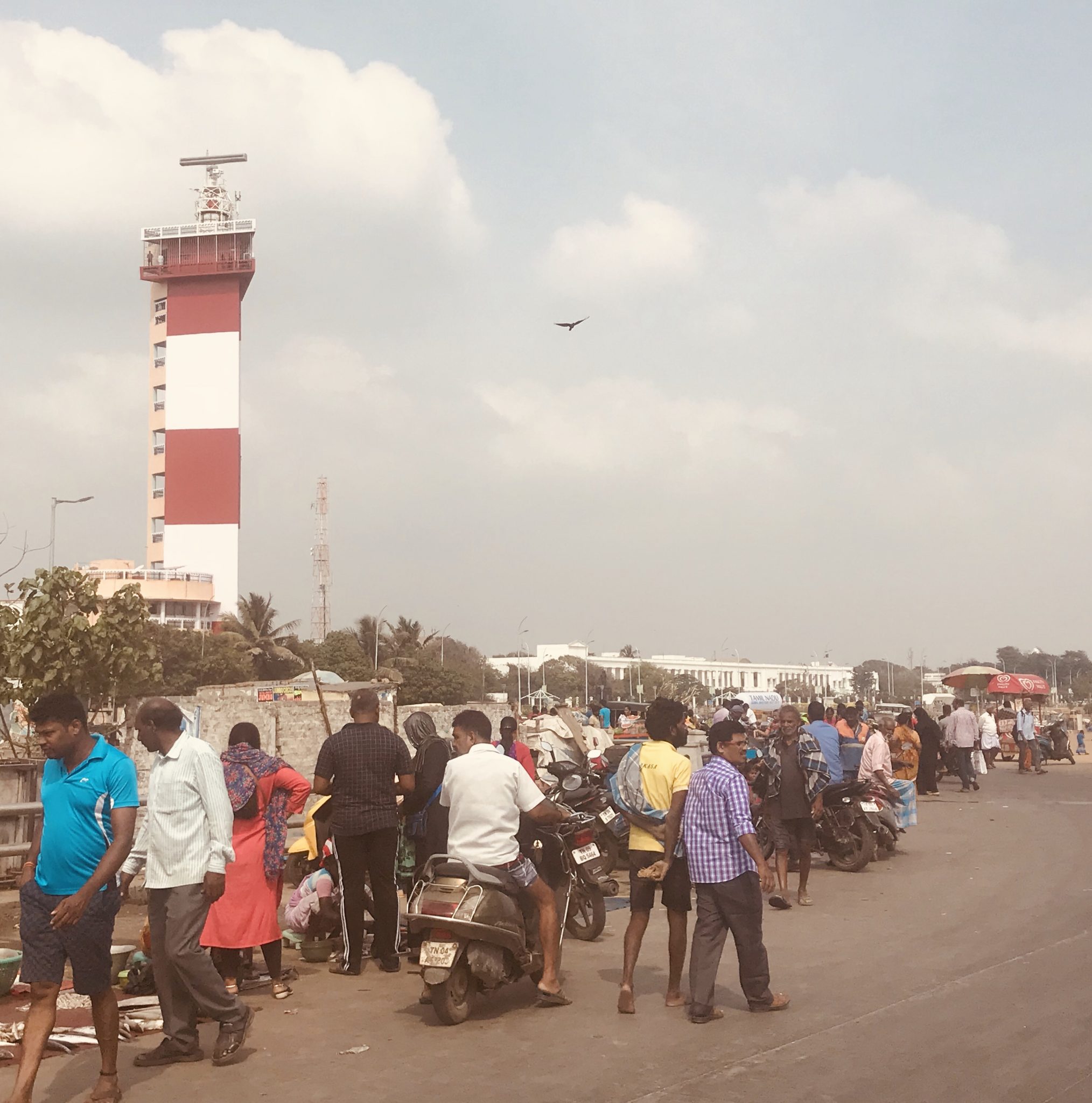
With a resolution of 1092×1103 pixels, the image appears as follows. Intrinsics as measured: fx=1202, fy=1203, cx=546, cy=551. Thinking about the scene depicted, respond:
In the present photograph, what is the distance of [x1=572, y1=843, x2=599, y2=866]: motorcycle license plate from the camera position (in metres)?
8.29

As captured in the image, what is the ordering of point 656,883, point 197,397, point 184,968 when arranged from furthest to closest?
1. point 197,397
2. point 656,883
3. point 184,968

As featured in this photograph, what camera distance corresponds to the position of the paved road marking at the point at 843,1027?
16.9ft

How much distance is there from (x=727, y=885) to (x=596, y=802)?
3650 mm

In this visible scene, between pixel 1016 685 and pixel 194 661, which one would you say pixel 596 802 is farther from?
pixel 194 661

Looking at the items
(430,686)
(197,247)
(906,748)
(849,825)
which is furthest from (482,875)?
(197,247)

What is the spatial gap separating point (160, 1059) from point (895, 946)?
492 centimetres

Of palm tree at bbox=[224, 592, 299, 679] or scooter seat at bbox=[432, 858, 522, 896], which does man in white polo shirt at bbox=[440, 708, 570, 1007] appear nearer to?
scooter seat at bbox=[432, 858, 522, 896]

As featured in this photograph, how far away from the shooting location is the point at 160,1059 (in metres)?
5.69

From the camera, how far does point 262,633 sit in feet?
241

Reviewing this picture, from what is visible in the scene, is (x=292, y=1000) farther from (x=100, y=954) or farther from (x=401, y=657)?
(x=401, y=657)

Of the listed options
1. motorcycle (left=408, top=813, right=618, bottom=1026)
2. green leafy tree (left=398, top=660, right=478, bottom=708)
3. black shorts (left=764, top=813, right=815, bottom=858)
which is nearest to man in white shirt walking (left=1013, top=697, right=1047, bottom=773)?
black shorts (left=764, top=813, right=815, bottom=858)

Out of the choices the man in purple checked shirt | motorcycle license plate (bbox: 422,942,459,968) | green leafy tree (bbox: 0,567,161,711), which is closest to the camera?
motorcycle license plate (bbox: 422,942,459,968)

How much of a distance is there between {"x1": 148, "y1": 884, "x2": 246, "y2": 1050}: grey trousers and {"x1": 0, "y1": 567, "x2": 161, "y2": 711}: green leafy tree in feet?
58.2

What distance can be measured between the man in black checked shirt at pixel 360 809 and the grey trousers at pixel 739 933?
7.07ft
